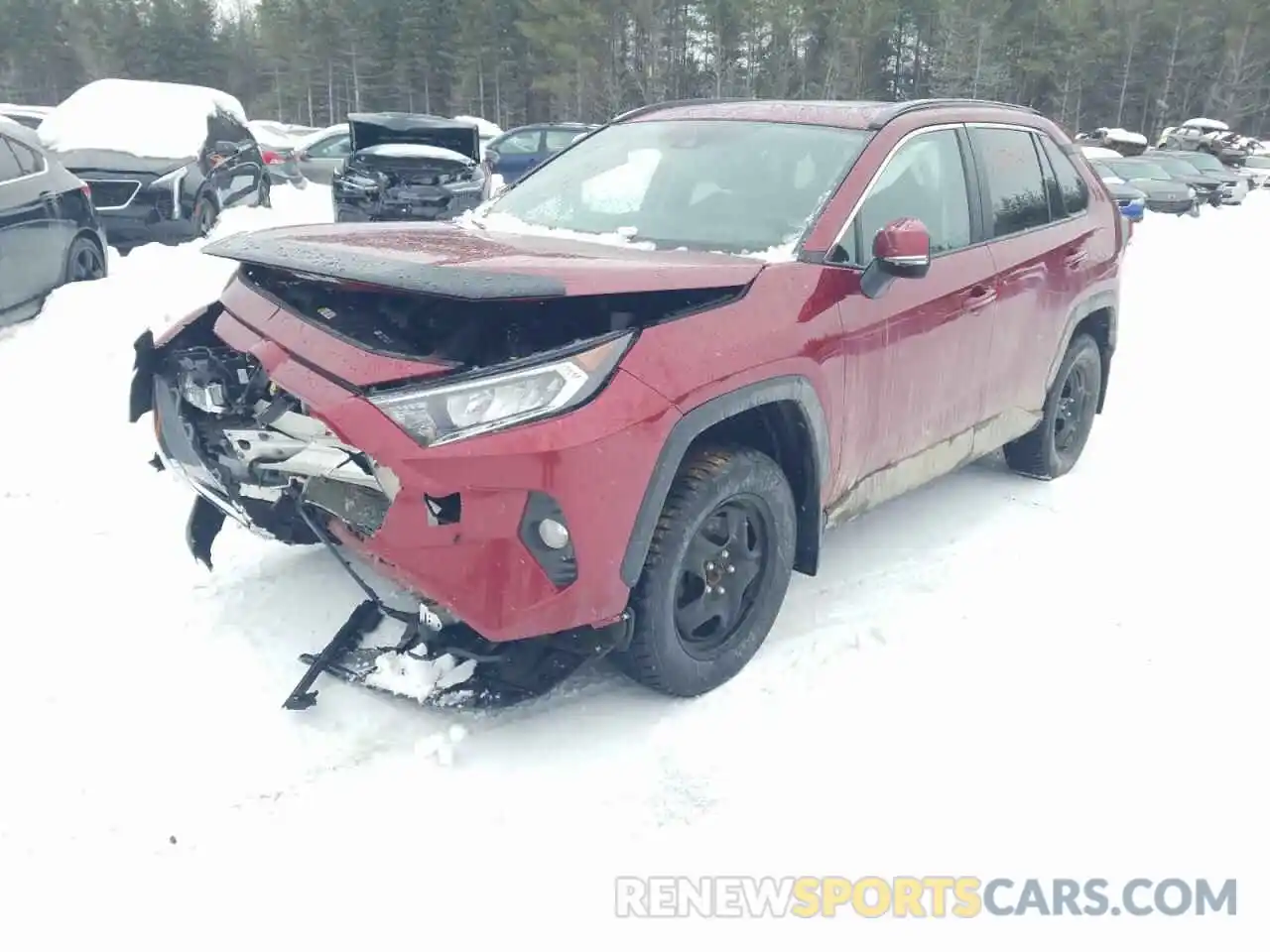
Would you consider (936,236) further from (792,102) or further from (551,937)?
(551,937)

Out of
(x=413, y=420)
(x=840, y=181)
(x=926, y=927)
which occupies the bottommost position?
(x=926, y=927)

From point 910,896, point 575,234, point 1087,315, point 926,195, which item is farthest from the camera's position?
point 1087,315

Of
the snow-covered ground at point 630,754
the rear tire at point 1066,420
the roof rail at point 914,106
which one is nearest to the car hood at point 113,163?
the snow-covered ground at point 630,754

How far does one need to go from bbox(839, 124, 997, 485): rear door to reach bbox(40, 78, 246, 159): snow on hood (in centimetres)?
839

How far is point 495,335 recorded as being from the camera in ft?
9.11

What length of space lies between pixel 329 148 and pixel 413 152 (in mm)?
7150

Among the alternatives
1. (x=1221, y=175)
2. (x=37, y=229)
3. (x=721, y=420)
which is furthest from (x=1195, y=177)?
(x=721, y=420)

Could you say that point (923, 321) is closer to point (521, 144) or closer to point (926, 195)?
point (926, 195)

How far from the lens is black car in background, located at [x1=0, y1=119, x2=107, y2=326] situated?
684 cm

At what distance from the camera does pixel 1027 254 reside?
4.40 m

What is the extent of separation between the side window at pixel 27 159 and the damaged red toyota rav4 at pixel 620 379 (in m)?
4.96

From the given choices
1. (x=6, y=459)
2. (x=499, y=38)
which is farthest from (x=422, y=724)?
(x=499, y=38)

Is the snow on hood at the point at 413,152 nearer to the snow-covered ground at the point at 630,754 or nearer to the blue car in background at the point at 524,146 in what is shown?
the blue car in background at the point at 524,146

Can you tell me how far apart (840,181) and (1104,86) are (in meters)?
58.7
